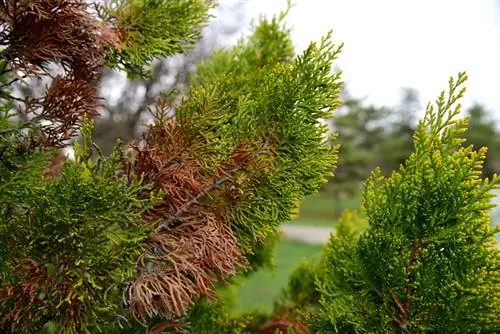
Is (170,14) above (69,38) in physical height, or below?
above

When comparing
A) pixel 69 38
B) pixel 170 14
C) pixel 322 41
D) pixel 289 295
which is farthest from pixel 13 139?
pixel 289 295

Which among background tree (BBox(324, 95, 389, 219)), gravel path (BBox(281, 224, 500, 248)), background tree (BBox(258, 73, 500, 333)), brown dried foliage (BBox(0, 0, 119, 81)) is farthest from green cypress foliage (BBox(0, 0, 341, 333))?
background tree (BBox(324, 95, 389, 219))

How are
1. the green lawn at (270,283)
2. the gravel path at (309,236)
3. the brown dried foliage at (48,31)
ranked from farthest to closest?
the gravel path at (309,236) < the green lawn at (270,283) < the brown dried foliage at (48,31)

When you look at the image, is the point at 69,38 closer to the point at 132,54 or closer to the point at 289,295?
the point at 132,54

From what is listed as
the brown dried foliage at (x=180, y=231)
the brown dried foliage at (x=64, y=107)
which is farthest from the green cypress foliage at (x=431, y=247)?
the brown dried foliage at (x=64, y=107)

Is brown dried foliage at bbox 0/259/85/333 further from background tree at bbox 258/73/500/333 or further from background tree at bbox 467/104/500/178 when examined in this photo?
background tree at bbox 467/104/500/178

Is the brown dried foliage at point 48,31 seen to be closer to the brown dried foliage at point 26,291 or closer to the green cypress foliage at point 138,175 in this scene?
the green cypress foliage at point 138,175
